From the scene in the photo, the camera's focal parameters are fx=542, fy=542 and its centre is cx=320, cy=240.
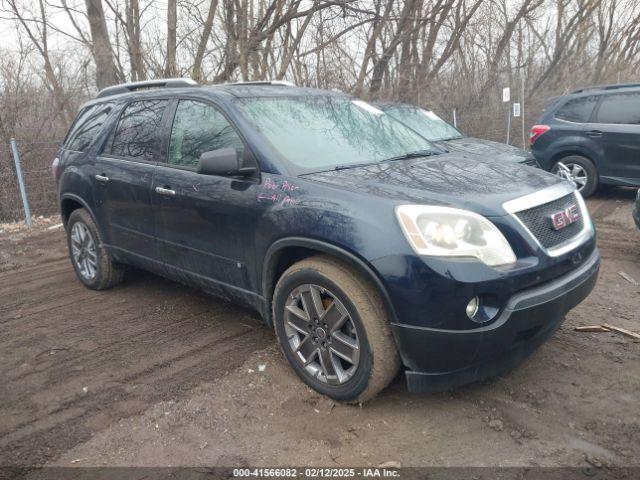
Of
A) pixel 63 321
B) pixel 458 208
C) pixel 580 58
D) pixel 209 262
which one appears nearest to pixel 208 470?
pixel 209 262

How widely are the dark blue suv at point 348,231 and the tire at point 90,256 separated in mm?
642

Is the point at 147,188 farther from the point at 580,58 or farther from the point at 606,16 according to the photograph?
the point at 606,16

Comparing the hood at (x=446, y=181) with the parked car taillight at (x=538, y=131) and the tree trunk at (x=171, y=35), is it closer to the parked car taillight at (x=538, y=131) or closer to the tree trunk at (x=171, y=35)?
the parked car taillight at (x=538, y=131)

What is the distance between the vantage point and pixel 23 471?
2.67 metres

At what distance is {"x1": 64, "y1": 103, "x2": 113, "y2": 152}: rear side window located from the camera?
5.01m

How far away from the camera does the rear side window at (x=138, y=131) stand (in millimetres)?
4266

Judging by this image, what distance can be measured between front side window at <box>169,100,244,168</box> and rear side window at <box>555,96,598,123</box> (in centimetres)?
701

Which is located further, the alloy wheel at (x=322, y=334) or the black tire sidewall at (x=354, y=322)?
the alloy wheel at (x=322, y=334)

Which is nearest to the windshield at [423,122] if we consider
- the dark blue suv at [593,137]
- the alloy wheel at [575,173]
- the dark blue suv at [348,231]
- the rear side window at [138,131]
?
the dark blue suv at [593,137]

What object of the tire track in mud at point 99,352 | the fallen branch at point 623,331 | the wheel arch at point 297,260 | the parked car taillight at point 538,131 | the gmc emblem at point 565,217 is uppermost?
the parked car taillight at point 538,131

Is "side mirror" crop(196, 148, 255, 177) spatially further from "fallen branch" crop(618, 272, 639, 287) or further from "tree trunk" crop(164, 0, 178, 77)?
"tree trunk" crop(164, 0, 178, 77)

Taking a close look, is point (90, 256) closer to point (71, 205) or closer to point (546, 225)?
point (71, 205)

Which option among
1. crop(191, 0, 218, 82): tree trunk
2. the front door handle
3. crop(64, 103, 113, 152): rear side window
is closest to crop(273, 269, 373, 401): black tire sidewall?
the front door handle

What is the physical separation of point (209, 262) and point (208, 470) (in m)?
1.54
